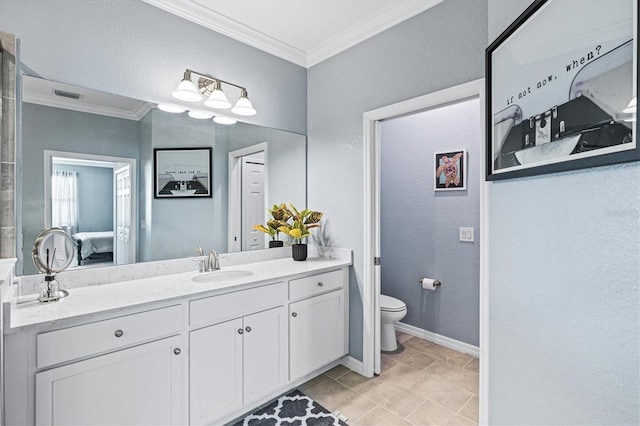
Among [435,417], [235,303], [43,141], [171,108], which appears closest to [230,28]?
[171,108]

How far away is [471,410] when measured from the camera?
1.98 meters

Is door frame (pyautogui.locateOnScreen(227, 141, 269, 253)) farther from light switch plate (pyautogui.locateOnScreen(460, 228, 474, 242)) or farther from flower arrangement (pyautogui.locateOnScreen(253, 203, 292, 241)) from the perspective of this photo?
light switch plate (pyautogui.locateOnScreen(460, 228, 474, 242))

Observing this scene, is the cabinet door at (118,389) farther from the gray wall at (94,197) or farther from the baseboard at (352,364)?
the baseboard at (352,364)

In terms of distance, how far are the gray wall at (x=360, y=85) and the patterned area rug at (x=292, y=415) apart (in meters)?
0.59

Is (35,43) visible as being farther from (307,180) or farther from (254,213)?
(307,180)

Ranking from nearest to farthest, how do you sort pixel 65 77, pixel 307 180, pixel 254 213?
pixel 65 77, pixel 254 213, pixel 307 180

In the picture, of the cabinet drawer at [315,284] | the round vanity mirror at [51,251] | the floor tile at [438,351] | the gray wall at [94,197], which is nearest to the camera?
the round vanity mirror at [51,251]

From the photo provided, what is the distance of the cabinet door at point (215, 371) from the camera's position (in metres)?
1.63

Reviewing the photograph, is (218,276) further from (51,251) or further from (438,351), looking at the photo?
(438,351)

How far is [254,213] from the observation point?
259 cm

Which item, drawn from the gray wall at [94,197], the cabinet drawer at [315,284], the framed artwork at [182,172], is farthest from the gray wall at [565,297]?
the gray wall at [94,197]

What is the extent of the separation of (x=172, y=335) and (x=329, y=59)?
2327 mm

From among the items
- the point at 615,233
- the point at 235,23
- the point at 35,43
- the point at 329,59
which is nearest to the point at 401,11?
the point at 329,59

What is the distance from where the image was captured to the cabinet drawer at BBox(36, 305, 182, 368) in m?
1.25
